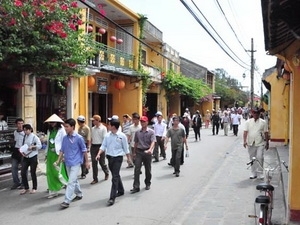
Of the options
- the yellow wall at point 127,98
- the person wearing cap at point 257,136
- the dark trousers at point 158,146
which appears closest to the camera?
the person wearing cap at point 257,136

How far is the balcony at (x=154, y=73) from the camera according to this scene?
25.2 metres

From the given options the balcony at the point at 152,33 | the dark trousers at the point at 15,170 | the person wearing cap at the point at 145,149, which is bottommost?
the dark trousers at the point at 15,170

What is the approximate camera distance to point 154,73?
91.0 ft

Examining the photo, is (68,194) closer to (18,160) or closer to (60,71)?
(18,160)

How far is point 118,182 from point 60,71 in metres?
4.30

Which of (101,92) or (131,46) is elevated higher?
(131,46)

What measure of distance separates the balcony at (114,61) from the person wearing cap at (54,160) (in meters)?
7.87

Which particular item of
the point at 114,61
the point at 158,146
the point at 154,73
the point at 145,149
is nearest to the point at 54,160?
the point at 145,149

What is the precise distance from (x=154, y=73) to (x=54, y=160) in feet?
64.3

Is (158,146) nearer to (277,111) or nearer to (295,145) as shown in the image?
(277,111)

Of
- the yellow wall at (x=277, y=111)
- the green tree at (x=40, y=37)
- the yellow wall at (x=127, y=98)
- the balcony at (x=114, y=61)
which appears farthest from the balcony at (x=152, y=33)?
the green tree at (x=40, y=37)

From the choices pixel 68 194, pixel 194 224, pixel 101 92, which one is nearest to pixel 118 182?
pixel 68 194

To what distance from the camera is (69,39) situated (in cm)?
1061

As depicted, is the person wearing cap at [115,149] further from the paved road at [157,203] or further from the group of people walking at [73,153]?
the paved road at [157,203]
